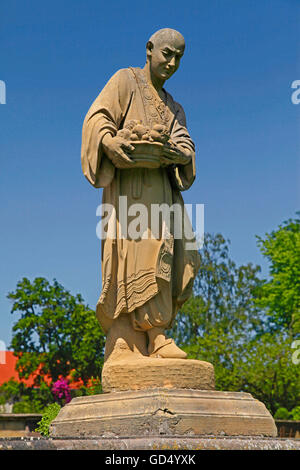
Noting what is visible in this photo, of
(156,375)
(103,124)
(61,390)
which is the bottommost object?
(61,390)

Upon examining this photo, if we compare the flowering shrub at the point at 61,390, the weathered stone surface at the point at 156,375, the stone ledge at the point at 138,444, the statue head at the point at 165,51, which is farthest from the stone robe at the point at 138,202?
the flowering shrub at the point at 61,390

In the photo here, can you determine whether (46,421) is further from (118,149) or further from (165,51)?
(165,51)

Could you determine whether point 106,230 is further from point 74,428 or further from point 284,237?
point 284,237

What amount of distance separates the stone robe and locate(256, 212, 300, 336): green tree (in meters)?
26.1

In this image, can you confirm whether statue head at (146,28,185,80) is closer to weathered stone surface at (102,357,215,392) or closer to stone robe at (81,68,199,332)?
stone robe at (81,68,199,332)

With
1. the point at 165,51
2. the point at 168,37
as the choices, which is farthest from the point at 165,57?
the point at 168,37

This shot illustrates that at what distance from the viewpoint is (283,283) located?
35656mm

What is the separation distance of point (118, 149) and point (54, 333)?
2961cm

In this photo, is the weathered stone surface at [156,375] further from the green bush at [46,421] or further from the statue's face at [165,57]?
the statue's face at [165,57]

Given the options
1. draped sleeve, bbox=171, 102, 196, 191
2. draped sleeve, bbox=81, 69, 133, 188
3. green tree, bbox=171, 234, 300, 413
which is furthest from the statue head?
green tree, bbox=171, 234, 300, 413

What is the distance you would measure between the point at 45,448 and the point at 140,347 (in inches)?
122

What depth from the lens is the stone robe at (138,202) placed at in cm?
832

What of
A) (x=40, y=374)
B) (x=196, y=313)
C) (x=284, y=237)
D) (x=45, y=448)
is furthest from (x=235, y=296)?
(x=45, y=448)

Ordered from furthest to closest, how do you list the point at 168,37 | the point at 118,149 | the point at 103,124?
the point at 168,37, the point at 103,124, the point at 118,149
